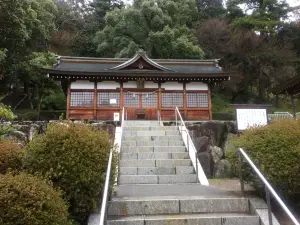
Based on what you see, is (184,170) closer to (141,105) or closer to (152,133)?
(152,133)

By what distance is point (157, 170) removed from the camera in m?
8.02

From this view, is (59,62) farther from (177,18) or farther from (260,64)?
(260,64)

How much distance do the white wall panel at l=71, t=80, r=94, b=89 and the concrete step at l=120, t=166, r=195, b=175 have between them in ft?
37.9

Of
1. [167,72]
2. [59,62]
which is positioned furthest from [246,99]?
[59,62]

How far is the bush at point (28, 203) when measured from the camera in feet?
12.3

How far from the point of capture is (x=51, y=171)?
480 centimetres

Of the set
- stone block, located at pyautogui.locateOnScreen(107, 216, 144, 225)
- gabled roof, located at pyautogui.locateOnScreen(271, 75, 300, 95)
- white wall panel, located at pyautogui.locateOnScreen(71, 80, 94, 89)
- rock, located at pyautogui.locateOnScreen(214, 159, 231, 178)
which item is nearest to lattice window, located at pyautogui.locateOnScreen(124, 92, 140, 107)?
white wall panel, located at pyautogui.locateOnScreen(71, 80, 94, 89)

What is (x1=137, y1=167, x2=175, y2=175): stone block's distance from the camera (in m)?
7.89

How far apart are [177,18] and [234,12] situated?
9742mm

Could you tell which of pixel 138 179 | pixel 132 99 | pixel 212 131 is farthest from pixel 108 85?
pixel 138 179

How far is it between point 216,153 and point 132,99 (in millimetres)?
7936

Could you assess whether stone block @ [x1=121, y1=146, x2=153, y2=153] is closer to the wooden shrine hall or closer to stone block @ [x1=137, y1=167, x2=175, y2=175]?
stone block @ [x1=137, y1=167, x2=175, y2=175]

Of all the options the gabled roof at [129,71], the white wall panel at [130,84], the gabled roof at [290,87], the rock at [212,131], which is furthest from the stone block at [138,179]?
the white wall panel at [130,84]

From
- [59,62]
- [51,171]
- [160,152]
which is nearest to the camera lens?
[51,171]
